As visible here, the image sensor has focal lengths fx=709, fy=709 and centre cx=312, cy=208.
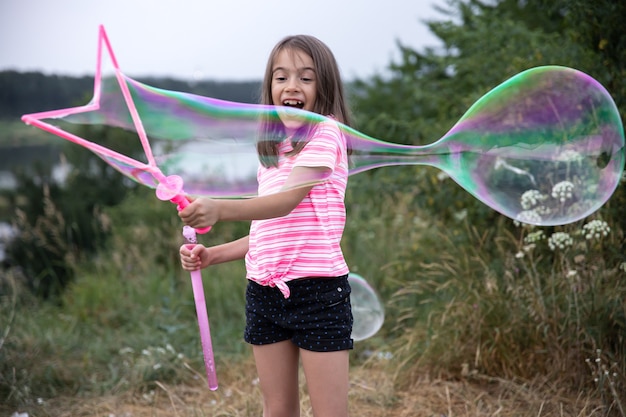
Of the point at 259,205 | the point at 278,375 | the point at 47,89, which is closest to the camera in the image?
the point at 259,205

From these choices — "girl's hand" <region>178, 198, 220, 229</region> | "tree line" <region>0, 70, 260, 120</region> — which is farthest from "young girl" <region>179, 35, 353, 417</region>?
"tree line" <region>0, 70, 260, 120</region>

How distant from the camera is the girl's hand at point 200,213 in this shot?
5.44 ft

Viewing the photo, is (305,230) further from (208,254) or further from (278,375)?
(278,375)

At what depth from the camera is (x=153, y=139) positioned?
201 centimetres

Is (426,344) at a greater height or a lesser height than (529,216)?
lesser

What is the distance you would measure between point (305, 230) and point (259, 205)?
0.68 ft

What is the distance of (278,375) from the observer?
204cm

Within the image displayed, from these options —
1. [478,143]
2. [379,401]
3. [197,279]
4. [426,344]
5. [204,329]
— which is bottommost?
[379,401]

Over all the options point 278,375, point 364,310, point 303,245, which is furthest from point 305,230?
point 364,310

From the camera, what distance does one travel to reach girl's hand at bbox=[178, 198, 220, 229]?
5.44 ft

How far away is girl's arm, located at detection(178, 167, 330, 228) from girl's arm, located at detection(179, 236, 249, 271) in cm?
32

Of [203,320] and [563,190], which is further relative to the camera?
[563,190]

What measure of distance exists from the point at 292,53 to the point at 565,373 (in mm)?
1732

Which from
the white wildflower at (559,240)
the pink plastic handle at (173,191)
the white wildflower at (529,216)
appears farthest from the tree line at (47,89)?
the pink plastic handle at (173,191)
